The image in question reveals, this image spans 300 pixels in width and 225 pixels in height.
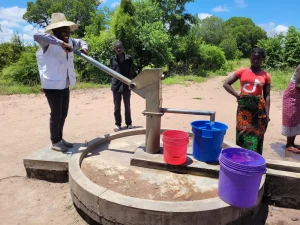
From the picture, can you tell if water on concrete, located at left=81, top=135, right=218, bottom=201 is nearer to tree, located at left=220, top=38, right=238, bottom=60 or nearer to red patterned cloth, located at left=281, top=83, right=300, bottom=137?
red patterned cloth, located at left=281, top=83, right=300, bottom=137

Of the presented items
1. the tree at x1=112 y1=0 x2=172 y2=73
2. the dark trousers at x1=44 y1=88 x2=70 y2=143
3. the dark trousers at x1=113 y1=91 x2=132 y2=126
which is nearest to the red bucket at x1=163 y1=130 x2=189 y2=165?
the dark trousers at x1=44 y1=88 x2=70 y2=143

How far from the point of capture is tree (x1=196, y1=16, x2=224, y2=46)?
37969 mm

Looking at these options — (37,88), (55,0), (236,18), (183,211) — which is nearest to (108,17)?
(37,88)

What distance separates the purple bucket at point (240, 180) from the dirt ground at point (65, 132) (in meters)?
0.60

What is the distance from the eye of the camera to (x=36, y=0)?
114 feet

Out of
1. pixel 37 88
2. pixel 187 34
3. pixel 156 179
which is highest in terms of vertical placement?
pixel 187 34

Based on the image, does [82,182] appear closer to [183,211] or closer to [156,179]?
[156,179]

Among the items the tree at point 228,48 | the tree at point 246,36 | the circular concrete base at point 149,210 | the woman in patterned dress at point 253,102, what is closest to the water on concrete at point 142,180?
the circular concrete base at point 149,210

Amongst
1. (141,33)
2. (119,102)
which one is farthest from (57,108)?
(141,33)

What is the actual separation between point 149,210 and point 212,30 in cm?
4073

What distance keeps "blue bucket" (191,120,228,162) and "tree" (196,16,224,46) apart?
3541cm

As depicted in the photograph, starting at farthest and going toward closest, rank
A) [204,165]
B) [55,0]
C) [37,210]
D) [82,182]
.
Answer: [55,0] → [204,165] → [37,210] → [82,182]

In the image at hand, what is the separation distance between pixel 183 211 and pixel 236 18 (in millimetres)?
67793

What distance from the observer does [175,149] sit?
9.36 feet
